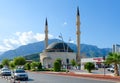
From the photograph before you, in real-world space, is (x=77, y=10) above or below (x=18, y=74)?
above

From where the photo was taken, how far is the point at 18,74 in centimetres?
3881

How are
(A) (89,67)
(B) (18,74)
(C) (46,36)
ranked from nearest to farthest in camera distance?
(B) (18,74)
(A) (89,67)
(C) (46,36)

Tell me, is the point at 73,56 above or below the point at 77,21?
below

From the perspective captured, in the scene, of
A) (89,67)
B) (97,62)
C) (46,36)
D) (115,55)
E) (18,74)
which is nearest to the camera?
(18,74)

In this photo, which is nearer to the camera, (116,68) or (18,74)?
(18,74)

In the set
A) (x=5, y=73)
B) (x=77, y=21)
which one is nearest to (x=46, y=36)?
(x=77, y=21)

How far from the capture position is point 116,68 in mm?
51438

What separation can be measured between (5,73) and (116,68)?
61.5 feet

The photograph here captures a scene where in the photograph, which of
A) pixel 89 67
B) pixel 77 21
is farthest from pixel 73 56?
pixel 89 67

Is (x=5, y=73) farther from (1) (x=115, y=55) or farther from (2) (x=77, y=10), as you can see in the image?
(2) (x=77, y=10)

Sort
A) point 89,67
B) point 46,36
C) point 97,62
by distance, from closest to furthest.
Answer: point 89,67 < point 97,62 < point 46,36

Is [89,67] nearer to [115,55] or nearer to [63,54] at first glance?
[115,55]

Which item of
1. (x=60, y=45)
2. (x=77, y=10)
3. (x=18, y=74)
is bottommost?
(x=18, y=74)

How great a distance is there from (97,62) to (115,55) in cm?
5470
